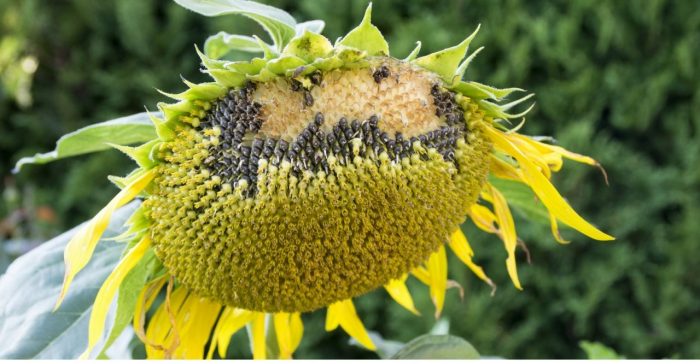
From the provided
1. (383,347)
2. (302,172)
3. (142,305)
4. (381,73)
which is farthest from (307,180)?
(383,347)

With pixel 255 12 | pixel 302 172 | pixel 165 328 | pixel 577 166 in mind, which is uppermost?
pixel 255 12

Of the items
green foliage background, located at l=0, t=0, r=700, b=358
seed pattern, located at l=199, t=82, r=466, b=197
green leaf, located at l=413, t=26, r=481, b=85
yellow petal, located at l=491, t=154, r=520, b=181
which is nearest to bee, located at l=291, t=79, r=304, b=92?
seed pattern, located at l=199, t=82, r=466, b=197

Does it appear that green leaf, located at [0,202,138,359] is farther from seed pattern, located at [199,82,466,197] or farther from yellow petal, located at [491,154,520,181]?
yellow petal, located at [491,154,520,181]

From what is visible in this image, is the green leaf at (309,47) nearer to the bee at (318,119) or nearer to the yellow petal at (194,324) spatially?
the bee at (318,119)

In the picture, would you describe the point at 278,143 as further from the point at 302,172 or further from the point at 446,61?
the point at 446,61

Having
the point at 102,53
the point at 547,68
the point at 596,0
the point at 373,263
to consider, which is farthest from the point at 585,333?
the point at 373,263

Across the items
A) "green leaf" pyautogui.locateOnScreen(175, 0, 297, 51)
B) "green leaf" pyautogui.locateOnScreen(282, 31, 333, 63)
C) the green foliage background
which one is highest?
"green leaf" pyautogui.locateOnScreen(175, 0, 297, 51)
